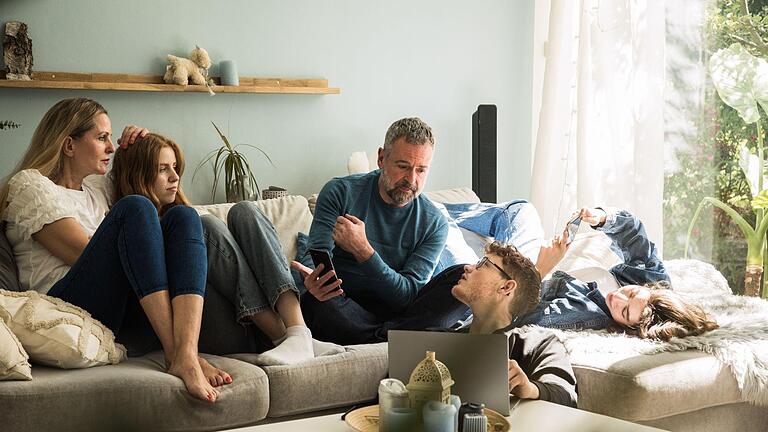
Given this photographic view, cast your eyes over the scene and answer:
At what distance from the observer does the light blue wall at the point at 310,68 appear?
3.28 meters

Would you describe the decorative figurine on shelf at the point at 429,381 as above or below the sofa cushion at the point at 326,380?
above

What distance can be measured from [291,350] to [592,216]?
4.04ft

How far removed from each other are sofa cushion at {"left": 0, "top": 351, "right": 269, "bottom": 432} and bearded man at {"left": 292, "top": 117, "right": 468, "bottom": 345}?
0.43m

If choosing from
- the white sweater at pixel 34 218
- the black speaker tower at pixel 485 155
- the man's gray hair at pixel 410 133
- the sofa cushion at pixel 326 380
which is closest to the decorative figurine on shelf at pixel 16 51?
the white sweater at pixel 34 218

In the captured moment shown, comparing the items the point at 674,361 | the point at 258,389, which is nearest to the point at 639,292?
the point at 674,361

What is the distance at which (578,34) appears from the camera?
4.20m

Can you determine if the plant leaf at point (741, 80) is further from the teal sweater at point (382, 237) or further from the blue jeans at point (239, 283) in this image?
the blue jeans at point (239, 283)

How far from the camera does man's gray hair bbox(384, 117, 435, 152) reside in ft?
8.84

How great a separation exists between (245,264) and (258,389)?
425 millimetres

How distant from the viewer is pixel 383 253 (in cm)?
270

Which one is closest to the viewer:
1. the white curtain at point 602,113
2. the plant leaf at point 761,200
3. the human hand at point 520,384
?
the human hand at point 520,384

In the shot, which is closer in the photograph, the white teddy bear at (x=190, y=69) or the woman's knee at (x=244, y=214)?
the woman's knee at (x=244, y=214)

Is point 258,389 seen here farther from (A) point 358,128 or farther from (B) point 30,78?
(A) point 358,128

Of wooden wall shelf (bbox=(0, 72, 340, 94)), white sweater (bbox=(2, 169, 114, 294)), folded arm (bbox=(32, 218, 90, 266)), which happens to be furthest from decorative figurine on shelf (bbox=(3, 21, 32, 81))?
folded arm (bbox=(32, 218, 90, 266))
